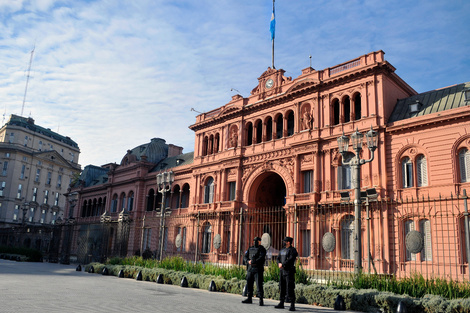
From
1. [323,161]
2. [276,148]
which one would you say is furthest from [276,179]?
[323,161]

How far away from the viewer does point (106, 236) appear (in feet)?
88.9

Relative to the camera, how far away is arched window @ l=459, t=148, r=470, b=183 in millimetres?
21484

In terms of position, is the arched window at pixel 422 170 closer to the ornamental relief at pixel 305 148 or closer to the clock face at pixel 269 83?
the ornamental relief at pixel 305 148

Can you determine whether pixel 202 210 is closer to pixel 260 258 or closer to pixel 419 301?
pixel 260 258

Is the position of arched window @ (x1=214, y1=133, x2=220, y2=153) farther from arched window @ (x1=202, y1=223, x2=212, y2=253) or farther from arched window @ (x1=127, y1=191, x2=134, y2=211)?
arched window @ (x1=127, y1=191, x2=134, y2=211)

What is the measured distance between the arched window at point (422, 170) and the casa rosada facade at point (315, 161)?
0.18ft

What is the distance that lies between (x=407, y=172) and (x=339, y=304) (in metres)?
14.9

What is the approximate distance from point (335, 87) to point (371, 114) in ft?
12.4

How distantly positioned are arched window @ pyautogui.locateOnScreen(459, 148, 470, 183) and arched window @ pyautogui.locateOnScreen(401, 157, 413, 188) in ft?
8.65

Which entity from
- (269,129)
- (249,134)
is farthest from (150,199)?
(269,129)

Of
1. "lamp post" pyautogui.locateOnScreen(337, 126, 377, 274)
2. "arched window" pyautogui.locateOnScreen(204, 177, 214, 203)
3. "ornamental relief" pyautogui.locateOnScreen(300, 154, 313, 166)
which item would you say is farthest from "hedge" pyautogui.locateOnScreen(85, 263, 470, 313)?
"arched window" pyautogui.locateOnScreen(204, 177, 214, 203)

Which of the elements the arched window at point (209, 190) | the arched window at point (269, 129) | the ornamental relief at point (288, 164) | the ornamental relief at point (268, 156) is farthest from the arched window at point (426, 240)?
the arched window at point (209, 190)

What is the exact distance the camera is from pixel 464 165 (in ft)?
71.4

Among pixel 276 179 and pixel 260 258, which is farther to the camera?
pixel 276 179
